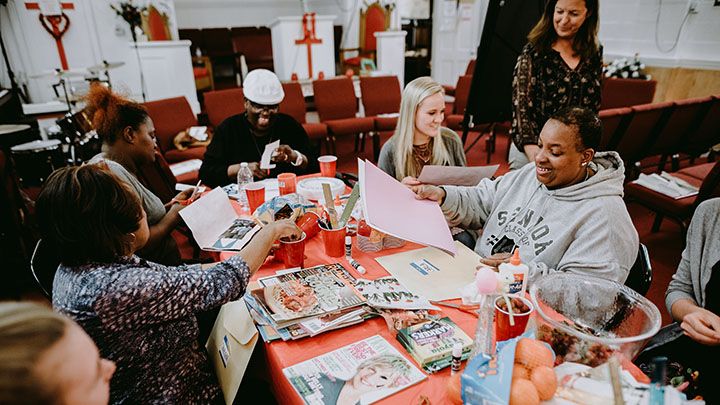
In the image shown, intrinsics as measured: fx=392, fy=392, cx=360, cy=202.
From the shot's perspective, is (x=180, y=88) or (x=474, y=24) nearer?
(x=180, y=88)

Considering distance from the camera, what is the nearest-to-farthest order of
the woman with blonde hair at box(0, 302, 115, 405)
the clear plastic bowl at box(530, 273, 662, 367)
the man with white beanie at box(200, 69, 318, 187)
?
the woman with blonde hair at box(0, 302, 115, 405) < the clear plastic bowl at box(530, 273, 662, 367) < the man with white beanie at box(200, 69, 318, 187)

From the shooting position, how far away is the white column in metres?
7.50

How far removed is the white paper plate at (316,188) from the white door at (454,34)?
23.8 feet

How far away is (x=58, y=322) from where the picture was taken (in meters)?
0.68

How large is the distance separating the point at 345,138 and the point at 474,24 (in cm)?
422

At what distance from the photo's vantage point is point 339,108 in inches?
227

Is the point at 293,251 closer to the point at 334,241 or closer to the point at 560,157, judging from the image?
the point at 334,241

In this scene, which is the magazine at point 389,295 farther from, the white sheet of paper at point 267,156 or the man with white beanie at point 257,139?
the man with white beanie at point 257,139

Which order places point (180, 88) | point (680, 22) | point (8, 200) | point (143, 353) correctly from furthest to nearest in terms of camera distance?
point (180, 88) → point (680, 22) → point (8, 200) → point (143, 353)

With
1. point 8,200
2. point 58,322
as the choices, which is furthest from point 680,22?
point 8,200

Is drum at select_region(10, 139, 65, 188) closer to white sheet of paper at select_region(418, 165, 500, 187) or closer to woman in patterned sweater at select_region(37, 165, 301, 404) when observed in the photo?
woman in patterned sweater at select_region(37, 165, 301, 404)

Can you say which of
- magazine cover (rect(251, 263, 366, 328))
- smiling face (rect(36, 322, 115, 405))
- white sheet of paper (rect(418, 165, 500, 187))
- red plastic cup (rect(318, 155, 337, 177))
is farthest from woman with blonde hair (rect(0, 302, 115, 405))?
red plastic cup (rect(318, 155, 337, 177))

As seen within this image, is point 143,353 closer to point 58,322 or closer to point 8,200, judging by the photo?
point 58,322

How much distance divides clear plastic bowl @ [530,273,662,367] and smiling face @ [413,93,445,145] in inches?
58.1
